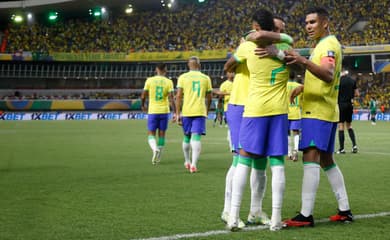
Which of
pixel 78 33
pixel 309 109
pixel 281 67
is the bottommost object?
pixel 309 109

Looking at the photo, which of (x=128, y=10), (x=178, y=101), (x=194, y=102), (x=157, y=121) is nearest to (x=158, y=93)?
(x=157, y=121)

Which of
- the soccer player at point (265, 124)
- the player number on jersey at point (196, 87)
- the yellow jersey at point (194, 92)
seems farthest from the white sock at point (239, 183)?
the player number on jersey at point (196, 87)

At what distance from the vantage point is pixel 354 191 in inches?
342

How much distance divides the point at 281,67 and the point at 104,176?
19.2 ft

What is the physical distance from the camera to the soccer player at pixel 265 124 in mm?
5863

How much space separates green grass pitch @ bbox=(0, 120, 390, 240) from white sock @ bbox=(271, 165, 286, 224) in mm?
191

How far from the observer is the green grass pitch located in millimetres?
5875

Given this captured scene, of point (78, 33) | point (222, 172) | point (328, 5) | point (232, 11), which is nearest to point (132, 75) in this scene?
point (78, 33)

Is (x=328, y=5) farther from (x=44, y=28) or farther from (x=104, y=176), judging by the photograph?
(x=104, y=176)

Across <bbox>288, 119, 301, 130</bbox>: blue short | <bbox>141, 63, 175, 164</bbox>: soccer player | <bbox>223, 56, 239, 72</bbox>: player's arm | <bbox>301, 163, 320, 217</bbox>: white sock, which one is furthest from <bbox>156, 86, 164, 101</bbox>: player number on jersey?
<bbox>301, 163, 320, 217</bbox>: white sock

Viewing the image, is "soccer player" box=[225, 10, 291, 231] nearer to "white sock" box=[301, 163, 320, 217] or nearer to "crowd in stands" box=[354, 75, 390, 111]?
"white sock" box=[301, 163, 320, 217]

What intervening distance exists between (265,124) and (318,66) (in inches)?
32.8

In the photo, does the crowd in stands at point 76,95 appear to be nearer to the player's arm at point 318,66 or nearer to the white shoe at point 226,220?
the white shoe at point 226,220

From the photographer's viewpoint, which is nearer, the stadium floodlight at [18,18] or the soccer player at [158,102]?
the soccer player at [158,102]
